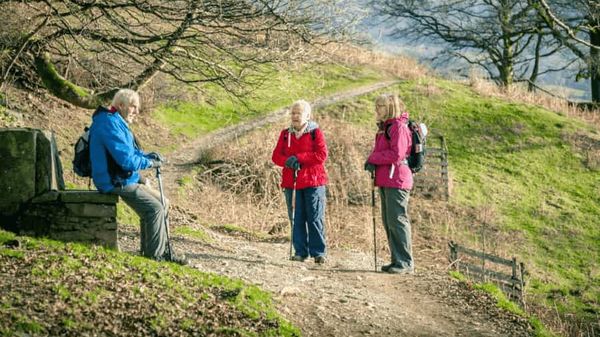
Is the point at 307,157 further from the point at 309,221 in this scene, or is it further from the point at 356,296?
the point at 356,296

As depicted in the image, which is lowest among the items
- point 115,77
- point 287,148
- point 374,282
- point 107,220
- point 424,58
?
point 374,282

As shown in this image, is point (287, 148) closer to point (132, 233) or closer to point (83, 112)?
point (132, 233)

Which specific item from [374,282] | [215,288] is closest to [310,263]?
[374,282]

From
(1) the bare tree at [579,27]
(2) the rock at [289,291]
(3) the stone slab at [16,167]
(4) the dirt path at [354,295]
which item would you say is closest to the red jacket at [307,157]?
(4) the dirt path at [354,295]

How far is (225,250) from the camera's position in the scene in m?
10.9

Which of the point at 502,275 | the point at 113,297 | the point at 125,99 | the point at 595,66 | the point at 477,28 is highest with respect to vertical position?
the point at 477,28

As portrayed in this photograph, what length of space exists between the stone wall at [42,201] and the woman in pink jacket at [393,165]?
A: 10.9 feet

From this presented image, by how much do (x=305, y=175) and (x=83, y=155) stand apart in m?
2.92

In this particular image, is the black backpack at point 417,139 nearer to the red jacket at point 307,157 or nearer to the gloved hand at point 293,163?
the red jacket at point 307,157

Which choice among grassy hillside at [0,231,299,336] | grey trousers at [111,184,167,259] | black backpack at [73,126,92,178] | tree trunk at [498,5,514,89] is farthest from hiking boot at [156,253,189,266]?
tree trunk at [498,5,514,89]

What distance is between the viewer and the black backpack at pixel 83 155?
822 cm

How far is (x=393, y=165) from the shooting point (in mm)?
9594

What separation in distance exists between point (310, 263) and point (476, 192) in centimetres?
1088

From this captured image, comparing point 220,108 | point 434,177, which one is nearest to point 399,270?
point 434,177
